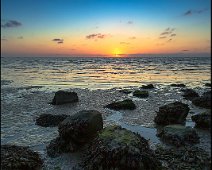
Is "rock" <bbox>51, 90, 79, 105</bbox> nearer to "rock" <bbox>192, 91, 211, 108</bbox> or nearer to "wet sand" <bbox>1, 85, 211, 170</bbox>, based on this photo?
"wet sand" <bbox>1, 85, 211, 170</bbox>

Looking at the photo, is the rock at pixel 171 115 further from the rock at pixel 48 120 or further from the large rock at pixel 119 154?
the large rock at pixel 119 154

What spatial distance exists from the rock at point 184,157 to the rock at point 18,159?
4.27m

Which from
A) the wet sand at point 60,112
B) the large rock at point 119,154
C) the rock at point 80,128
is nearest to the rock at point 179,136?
the wet sand at point 60,112

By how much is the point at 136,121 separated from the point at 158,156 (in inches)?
227

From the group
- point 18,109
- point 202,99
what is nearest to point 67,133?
point 18,109

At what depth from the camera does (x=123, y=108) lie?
19.5 metres

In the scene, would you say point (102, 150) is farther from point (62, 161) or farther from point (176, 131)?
point (176, 131)

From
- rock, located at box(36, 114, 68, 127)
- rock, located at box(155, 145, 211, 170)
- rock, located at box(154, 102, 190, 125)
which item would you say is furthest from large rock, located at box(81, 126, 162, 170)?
rock, located at box(154, 102, 190, 125)

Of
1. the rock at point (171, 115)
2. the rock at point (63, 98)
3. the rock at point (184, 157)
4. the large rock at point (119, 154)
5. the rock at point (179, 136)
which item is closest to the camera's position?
the large rock at point (119, 154)

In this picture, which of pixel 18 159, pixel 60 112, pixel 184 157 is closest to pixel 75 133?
pixel 18 159

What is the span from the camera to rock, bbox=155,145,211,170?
9555 mm

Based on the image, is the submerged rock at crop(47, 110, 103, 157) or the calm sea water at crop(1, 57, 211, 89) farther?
the calm sea water at crop(1, 57, 211, 89)

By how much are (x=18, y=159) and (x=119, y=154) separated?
3.23 m

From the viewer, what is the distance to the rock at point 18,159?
8.95 m
